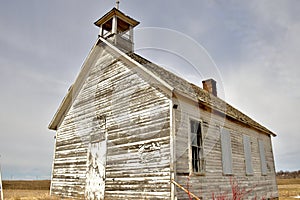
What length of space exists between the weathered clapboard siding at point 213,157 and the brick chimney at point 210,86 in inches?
189

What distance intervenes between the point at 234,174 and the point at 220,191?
1534mm

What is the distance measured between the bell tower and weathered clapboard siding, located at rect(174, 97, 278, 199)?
5880 millimetres

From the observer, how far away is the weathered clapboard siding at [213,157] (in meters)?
8.80

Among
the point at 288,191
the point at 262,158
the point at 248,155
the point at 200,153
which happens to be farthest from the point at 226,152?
the point at 288,191

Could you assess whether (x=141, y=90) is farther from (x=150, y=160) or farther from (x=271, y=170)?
(x=271, y=170)

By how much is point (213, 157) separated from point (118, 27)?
919 centimetres

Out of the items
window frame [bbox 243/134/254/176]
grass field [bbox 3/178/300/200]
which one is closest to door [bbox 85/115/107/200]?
grass field [bbox 3/178/300/200]

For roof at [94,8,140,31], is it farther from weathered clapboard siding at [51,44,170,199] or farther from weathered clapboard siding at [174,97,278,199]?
weathered clapboard siding at [174,97,278,199]

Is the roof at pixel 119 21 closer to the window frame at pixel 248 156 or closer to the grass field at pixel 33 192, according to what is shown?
the window frame at pixel 248 156

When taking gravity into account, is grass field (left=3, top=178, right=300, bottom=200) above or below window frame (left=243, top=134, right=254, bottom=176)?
below

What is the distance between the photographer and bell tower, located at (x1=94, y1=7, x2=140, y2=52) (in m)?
13.8

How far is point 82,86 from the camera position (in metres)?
13.4

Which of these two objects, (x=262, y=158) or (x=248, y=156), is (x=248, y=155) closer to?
(x=248, y=156)

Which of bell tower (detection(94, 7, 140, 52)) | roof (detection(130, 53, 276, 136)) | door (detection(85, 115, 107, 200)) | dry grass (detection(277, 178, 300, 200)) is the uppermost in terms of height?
bell tower (detection(94, 7, 140, 52))
